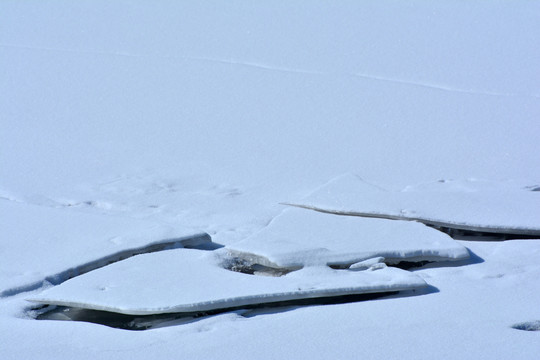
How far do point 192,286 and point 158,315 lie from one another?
153 millimetres

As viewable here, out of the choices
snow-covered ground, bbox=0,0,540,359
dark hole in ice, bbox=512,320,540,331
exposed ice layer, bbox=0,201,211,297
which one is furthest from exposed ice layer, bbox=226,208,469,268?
dark hole in ice, bbox=512,320,540,331

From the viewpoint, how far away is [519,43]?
231 inches

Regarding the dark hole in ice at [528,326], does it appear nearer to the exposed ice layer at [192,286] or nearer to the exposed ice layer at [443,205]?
the exposed ice layer at [192,286]

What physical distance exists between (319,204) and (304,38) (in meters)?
3.03

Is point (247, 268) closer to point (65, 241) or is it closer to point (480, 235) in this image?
point (65, 241)

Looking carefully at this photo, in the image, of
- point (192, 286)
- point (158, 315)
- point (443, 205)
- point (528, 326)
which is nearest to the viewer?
point (528, 326)

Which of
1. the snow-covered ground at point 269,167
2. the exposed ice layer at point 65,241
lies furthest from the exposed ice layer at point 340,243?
the exposed ice layer at point 65,241

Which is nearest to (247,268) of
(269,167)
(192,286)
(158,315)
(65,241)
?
(192,286)

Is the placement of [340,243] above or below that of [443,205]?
below

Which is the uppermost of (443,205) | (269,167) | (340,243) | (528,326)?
(269,167)

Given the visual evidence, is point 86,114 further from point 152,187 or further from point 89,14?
point 89,14

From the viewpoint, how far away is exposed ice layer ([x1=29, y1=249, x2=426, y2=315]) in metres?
2.34

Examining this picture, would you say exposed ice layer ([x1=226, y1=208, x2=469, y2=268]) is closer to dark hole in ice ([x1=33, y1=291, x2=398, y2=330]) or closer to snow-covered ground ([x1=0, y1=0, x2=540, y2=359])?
snow-covered ground ([x1=0, y1=0, x2=540, y2=359])

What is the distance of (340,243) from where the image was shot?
9.42 feet
